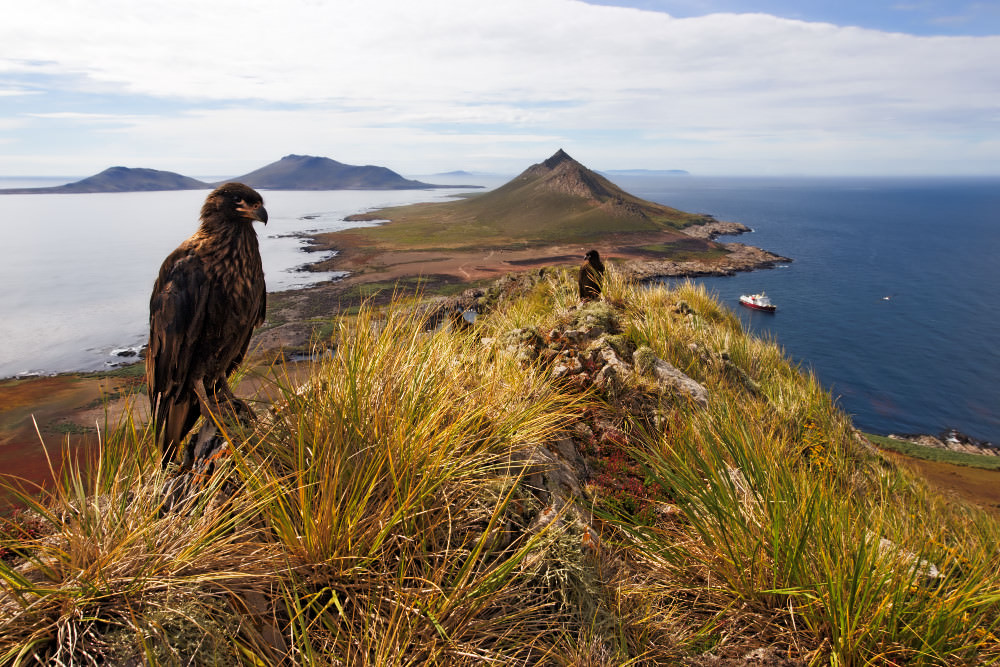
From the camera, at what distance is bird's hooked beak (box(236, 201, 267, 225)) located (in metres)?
3.55

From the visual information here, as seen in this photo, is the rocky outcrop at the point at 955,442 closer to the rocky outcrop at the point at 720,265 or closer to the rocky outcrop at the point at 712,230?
the rocky outcrop at the point at 720,265

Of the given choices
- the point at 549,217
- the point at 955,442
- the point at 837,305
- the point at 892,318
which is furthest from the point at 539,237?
the point at 955,442

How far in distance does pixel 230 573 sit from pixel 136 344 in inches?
2576

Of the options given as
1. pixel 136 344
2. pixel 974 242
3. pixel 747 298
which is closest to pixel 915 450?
pixel 747 298

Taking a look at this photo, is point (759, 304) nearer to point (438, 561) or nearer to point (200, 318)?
point (438, 561)

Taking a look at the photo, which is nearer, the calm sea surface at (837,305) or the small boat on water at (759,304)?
the calm sea surface at (837,305)

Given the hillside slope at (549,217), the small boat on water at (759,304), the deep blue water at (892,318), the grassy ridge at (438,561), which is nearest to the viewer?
the grassy ridge at (438,561)

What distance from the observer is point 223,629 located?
6.75 feet

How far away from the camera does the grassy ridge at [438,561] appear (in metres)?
2.04

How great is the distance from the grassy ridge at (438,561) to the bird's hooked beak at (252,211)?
3.18 ft

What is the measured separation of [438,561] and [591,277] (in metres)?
8.05

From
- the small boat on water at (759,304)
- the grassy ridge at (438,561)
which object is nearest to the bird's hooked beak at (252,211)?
the grassy ridge at (438,561)

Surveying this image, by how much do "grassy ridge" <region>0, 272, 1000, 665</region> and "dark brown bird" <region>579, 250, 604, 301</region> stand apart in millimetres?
5956

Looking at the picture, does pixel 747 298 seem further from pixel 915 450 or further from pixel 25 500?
pixel 25 500
